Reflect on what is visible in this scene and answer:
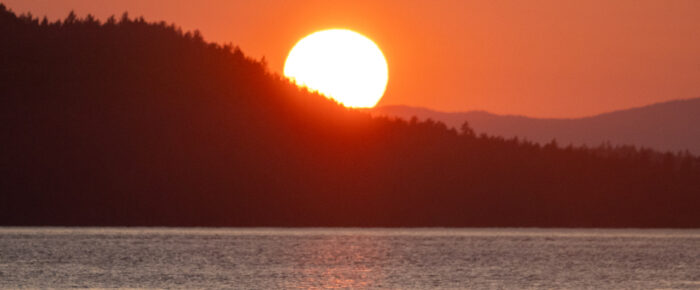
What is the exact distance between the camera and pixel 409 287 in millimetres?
83625

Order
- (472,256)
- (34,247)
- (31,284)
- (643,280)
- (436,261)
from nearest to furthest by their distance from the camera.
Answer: (31,284), (643,280), (436,261), (472,256), (34,247)

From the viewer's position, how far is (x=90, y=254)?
13600 cm

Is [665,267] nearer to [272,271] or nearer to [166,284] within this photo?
[272,271]

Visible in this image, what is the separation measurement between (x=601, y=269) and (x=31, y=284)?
51.3m

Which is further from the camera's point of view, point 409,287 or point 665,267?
point 665,267

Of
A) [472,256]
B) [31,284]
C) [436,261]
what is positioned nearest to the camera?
[31,284]

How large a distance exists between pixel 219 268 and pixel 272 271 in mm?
5821

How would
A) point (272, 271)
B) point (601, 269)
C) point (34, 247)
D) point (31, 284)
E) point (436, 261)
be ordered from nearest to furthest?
point (31, 284), point (272, 271), point (601, 269), point (436, 261), point (34, 247)

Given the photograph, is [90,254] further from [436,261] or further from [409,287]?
[409,287]

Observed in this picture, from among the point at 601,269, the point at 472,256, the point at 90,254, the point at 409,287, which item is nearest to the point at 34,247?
the point at 90,254

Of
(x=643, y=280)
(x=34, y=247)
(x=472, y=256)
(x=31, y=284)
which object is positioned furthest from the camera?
(x=34, y=247)

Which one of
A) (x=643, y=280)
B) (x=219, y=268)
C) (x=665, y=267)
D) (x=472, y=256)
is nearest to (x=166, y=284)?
(x=219, y=268)

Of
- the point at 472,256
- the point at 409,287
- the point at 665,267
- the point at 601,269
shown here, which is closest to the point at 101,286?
the point at 409,287

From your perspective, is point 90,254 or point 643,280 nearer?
point 643,280
